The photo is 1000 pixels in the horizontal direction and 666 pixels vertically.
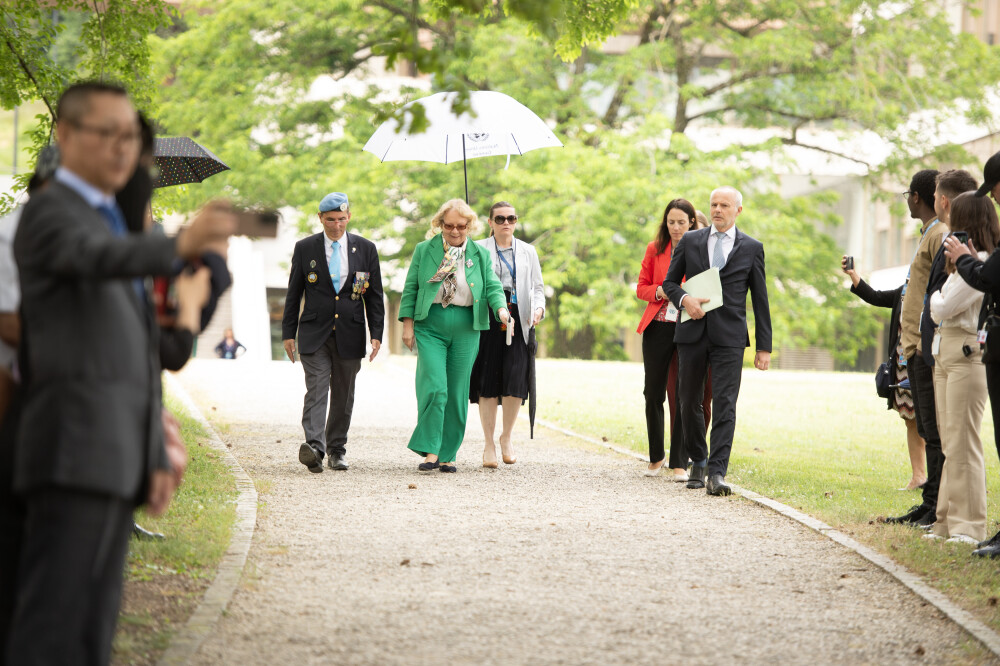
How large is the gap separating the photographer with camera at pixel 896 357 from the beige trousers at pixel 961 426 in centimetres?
100

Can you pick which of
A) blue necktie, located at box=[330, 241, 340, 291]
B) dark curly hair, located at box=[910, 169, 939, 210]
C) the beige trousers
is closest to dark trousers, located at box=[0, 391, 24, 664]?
the beige trousers

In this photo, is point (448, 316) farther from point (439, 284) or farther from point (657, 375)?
point (657, 375)

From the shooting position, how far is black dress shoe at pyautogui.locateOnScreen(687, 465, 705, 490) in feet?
30.5

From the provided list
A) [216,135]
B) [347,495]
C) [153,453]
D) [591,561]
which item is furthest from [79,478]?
[216,135]

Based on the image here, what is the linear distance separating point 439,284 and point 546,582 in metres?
4.44

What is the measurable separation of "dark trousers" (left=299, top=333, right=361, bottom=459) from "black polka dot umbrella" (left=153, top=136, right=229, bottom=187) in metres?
1.90

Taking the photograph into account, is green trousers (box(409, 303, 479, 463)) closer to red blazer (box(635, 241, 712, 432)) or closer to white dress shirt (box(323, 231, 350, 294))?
white dress shirt (box(323, 231, 350, 294))

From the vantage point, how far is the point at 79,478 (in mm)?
3020

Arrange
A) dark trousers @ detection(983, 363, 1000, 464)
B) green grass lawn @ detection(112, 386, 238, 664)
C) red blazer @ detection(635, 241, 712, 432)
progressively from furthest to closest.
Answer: red blazer @ detection(635, 241, 712, 432) → dark trousers @ detection(983, 363, 1000, 464) → green grass lawn @ detection(112, 386, 238, 664)

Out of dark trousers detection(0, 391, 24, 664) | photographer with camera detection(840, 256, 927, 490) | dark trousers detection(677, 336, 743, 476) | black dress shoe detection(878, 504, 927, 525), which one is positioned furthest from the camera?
dark trousers detection(677, 336, 743, 476)

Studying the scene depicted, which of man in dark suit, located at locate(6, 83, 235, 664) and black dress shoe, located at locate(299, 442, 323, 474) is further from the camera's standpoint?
black dress shoe, located at locate(299, 442, 323, 474)

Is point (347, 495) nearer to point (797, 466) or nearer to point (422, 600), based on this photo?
point (422, 600)

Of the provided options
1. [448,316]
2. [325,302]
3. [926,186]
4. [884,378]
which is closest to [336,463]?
[325,302]

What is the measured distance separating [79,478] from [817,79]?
98.6 feet
